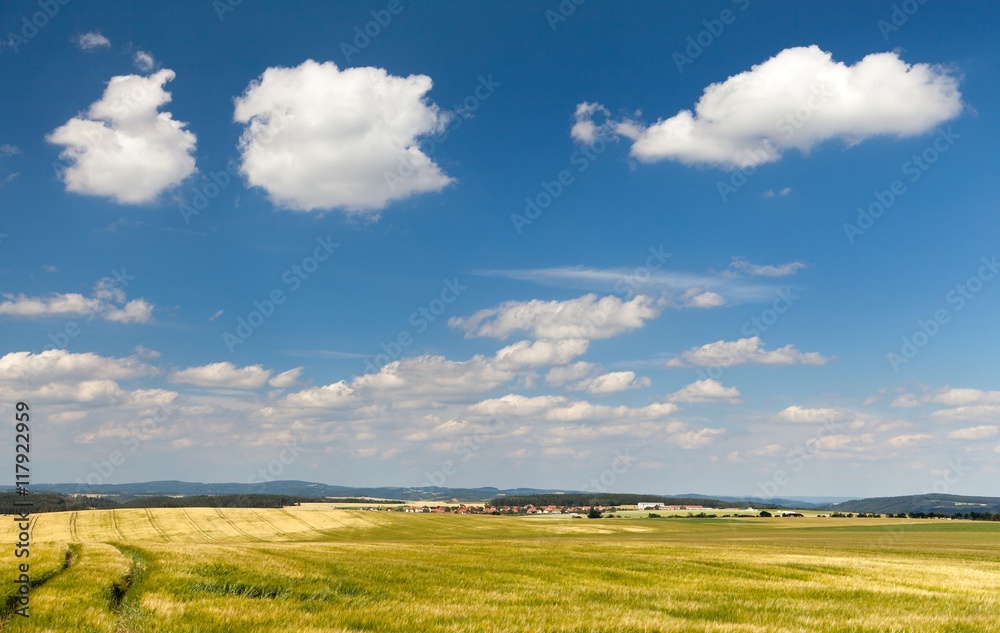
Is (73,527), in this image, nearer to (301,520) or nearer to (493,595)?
(301,520)

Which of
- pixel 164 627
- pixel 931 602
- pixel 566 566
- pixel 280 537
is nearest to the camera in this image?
pixel 164 627

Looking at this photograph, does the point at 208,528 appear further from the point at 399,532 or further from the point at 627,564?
the point at 627,564

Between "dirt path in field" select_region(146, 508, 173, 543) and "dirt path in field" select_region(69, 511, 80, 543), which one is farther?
"dirt path in field" select_region(146, 508, 173, 543)

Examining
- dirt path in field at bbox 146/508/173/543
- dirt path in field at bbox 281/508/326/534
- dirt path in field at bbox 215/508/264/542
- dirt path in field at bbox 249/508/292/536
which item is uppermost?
dirt path in field at bbox 146/508/173/543

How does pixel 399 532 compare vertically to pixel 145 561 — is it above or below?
below

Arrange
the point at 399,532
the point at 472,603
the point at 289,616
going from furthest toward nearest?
the point at 399,532, the point at 472,603, the point at 289,616

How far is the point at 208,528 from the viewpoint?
362 ft

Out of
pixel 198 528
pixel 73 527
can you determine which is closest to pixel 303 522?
pixel 198 528

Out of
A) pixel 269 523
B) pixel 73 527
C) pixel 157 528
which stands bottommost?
pixel 269 523

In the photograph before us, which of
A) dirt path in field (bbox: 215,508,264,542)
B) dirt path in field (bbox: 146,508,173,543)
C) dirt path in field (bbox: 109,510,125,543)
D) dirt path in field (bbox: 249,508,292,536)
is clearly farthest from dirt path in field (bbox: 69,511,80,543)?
dirt path in field (bbox: 249,508,292,536)

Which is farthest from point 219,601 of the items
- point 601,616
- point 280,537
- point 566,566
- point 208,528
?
point 208,528

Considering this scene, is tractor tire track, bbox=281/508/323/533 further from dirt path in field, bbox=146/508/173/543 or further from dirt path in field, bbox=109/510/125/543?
dirt path in field, bbox=109/510/125/543

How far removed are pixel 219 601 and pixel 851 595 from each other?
15.7 m

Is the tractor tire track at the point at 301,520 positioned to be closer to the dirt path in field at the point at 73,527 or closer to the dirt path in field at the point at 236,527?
the dirt path in field at the point at 236,527
